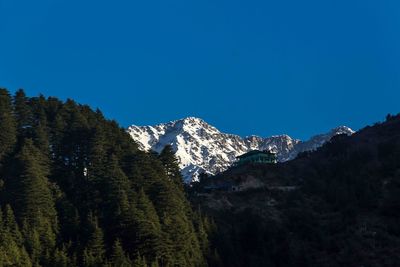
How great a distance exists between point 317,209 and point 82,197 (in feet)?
137

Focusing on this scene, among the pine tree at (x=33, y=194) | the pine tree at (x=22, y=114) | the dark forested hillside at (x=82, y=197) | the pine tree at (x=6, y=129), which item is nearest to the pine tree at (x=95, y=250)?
the dark forested hillside at (x=82, y=197)

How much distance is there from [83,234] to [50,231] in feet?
9.69

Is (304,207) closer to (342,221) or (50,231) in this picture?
(342,221)

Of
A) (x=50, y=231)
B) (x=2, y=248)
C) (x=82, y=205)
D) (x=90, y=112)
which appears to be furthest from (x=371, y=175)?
(x=2, y=248)

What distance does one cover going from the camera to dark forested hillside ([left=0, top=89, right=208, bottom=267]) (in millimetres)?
50500

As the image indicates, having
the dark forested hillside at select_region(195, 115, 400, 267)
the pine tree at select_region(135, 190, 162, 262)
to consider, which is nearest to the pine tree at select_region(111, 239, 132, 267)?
the pine tree at select_region(135, 190, 162, 262)

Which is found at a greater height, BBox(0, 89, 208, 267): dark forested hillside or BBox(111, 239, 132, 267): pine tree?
BBox(0, 89, 208, 267): dark forested hillside

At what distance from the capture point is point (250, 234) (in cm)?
7412

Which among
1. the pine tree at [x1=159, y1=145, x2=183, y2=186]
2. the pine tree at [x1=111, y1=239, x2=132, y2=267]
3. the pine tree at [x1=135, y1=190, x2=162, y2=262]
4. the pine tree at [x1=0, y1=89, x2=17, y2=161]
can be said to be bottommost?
the pine tree at [x1=111, y1=239, x2=132, y2=267]

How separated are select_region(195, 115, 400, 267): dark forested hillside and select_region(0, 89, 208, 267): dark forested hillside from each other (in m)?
8.78

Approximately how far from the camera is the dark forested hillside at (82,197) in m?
50.5

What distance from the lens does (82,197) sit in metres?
64.4

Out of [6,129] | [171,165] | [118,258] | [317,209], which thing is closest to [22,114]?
[6,129]

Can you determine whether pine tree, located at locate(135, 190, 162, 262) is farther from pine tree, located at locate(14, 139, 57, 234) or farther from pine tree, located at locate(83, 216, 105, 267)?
pine tree, located at locate(14, 139, 57, 234)
